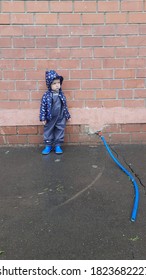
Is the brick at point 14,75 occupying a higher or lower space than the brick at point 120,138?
higher

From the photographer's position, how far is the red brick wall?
433cm

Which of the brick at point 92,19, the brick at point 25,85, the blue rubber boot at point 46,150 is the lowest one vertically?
the blue rubber boot at point 46,150

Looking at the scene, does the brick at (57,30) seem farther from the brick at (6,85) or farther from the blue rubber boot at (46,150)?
the blue rubber boot at (46,150)

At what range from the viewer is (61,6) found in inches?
170

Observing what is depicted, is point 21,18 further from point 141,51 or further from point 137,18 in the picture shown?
point 141,51

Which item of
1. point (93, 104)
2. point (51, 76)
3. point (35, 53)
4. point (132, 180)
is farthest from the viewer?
point (93, 104)

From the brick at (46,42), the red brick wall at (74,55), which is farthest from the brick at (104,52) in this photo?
the brick at (46,42)

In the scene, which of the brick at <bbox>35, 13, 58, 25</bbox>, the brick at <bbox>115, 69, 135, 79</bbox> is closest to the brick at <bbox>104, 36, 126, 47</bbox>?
the brick at <bbox>115, 69, 135, 79</bbox>

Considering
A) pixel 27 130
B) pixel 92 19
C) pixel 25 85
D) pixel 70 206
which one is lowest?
pixel 70 206

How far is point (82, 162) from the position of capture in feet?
13.5

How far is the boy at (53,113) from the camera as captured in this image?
14.1ft

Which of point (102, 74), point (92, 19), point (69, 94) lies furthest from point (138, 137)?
point (92, 19)

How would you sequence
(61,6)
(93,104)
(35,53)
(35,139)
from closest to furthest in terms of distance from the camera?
1. (61,6)
2. (35,53)
3. (93,104)
4. (35,139)

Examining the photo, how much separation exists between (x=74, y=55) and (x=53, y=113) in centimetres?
90
